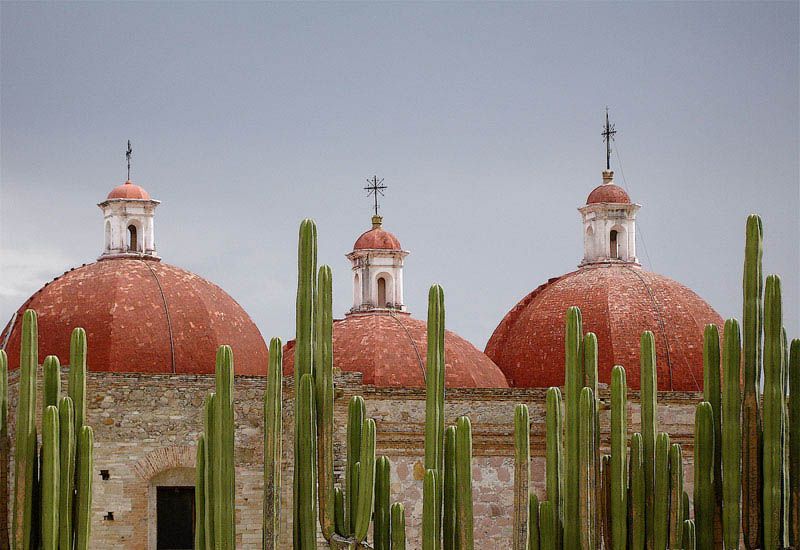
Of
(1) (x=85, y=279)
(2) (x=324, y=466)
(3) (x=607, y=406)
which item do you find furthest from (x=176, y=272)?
(2) (x=324, y=466)

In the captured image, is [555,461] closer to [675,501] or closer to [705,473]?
[675,501]

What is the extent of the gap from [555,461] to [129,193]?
13.3m

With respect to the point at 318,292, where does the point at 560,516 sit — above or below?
below

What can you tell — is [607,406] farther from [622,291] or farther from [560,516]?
[560,516]

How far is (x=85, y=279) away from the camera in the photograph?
92.9 ft

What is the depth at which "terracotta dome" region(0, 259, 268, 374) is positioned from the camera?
27.1m

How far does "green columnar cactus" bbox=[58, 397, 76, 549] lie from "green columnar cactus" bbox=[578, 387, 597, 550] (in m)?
6.22

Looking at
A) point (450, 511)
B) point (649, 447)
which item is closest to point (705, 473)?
point (649, 447)

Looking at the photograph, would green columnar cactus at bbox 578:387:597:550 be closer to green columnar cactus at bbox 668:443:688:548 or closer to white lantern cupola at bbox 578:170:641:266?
green columnar cactus at bbox 668:443:688:548

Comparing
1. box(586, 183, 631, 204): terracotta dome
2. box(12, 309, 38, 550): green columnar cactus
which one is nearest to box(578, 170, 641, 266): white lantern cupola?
box(586, 183, 631, 204): terracotta dome

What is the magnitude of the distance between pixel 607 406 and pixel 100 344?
8.91 m

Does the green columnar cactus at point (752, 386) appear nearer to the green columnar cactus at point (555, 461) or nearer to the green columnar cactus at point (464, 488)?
the green columnar cactus at point (555, 461)

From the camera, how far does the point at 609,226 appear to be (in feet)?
110

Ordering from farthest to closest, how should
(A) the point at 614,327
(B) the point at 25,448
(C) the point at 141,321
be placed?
1. (A) the point at 614,327
2. (C) the point at 141,321
3. (B) the point at 25,448
